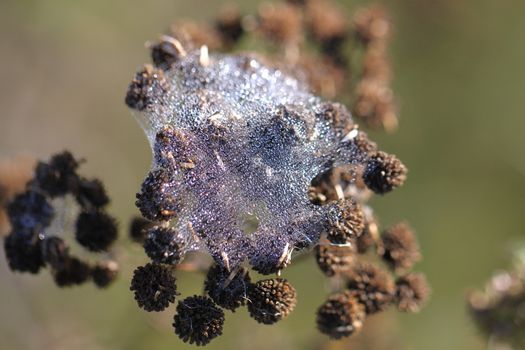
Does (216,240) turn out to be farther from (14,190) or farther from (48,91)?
(48,91)

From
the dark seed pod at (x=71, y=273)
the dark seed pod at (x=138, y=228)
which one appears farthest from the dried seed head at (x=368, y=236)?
the dark seed pod at (x=71, y=273)

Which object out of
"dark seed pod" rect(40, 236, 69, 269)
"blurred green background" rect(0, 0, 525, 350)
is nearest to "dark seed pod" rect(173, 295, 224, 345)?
"dark seed pod" rect(40, 236, 69, 269)

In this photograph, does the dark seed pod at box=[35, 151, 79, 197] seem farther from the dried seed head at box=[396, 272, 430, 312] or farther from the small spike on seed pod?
the dried seed head at box=[396, 272, 430, 312]

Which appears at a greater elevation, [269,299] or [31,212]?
[31,212]

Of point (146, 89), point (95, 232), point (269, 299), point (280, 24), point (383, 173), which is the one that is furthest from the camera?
point (280, 24)

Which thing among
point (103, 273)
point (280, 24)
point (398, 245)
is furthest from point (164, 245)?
point (280, 24)

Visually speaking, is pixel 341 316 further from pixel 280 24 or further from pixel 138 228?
pixel 280 24
